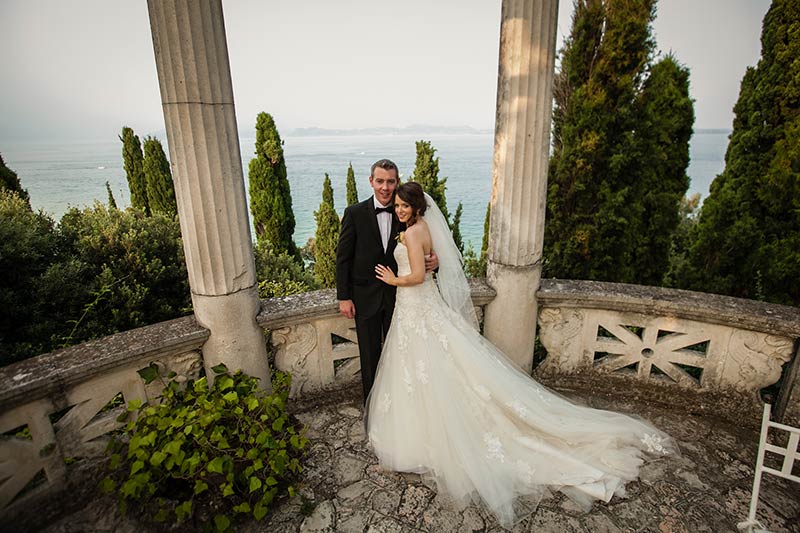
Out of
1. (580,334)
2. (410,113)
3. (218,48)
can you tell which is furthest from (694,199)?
(218,48)

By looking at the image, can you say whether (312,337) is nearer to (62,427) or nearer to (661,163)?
(62,427)

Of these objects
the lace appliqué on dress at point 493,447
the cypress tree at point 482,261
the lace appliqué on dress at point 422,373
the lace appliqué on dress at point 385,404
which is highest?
the lace appliqué on dress at point 422,373

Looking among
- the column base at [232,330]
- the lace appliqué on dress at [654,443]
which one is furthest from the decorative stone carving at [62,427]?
the lace appliqué on dress at [654,443]

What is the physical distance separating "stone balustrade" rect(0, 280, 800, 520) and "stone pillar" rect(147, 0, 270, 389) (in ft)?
0.62

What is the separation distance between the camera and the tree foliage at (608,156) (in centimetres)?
643

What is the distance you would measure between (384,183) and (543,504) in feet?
7.84

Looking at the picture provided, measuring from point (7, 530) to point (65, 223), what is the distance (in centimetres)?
397

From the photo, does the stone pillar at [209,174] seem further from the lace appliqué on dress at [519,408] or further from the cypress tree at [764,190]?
the cypress tree at [764,190]

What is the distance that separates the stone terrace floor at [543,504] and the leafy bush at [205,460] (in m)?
0.18

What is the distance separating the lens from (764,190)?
241 inches

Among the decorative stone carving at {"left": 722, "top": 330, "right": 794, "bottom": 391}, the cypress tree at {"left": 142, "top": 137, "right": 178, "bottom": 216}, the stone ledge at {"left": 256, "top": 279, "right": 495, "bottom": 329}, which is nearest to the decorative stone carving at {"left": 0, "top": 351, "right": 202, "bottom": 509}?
the stone ledge at {"left": 256, "top": 279, "right": 495, "bottom": 329}

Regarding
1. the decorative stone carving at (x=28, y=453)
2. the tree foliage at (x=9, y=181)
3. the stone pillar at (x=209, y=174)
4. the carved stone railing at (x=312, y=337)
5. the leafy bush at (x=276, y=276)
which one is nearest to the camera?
the decorative stone carving at (x=28, y=453)

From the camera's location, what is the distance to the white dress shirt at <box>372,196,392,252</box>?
10.4 feet

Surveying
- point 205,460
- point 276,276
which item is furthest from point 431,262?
point 276,276
